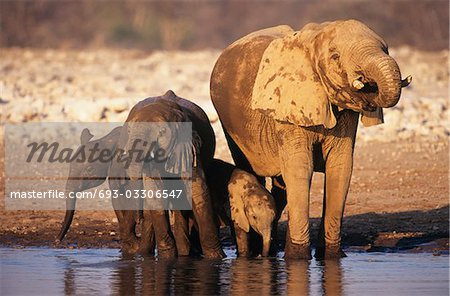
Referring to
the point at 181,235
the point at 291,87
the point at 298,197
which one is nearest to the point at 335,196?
the point at 298,197

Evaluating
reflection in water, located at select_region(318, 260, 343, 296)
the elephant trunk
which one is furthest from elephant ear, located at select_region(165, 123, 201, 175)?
the elephant trunk

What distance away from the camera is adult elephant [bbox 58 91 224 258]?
1041 centimetres

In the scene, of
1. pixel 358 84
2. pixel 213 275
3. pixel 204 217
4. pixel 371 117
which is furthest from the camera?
pixel 204 217

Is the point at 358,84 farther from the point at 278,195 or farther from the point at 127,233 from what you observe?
the point at 127,233

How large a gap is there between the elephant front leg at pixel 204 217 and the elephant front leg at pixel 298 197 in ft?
2.01

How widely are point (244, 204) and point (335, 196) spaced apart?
73 centimetres

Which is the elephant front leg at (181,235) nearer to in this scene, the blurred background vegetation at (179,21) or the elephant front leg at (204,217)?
the elephant front leg at (204,217)

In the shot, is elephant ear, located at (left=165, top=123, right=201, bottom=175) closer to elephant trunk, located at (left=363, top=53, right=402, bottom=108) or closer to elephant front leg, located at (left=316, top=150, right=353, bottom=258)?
elephant front leg, located at (left=316, top=150, right=353, bottom=258)

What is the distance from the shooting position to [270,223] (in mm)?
10812

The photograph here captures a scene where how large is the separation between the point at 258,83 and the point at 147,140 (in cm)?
107

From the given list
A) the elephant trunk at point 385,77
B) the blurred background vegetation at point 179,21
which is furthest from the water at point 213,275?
the blurred background vegetation at point 179,21

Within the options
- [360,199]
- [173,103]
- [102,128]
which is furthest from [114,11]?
[173,103]

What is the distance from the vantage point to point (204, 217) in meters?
10.8

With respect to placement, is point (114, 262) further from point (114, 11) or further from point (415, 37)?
point (114, 11)
